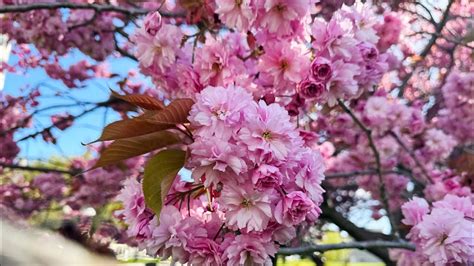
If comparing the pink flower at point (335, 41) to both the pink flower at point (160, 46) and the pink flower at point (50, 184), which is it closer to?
the pink flower at point (160, 46)

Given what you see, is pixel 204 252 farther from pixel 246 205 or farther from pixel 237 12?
pixel 237 12

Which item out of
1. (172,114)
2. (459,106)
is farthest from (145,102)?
(459,106)

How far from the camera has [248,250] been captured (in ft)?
3.21

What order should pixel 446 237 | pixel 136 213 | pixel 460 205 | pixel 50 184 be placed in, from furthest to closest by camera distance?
1. pixel 50 184
2. pixel 460 205
3. pixel 446 237
4. pixel 136 213

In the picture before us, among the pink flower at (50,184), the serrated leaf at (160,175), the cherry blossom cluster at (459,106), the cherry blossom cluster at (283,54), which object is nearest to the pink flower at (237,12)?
the cherry blossom cluster at (283,54)

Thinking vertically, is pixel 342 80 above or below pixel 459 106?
below

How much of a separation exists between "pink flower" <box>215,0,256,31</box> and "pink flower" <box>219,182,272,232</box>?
506 mm

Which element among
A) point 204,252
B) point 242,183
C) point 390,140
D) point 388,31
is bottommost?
point 204,252

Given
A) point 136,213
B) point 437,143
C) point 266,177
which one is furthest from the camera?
point 437,143

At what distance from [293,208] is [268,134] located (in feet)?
0.42

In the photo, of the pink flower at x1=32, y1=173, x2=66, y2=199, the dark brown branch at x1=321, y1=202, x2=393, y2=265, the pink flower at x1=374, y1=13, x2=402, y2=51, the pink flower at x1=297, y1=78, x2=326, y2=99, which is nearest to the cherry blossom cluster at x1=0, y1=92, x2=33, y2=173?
the pink flower at x1=32, y1=173, x2=66, y2=199

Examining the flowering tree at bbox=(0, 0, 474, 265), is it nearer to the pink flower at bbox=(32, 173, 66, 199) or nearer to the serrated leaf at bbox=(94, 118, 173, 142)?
the serrated leaf at bbox=(94, 118, 173, 142)

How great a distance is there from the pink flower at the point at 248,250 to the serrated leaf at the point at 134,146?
204 millimetres

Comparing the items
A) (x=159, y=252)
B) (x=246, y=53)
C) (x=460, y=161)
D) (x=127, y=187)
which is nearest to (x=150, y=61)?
(x=246, y=53)
